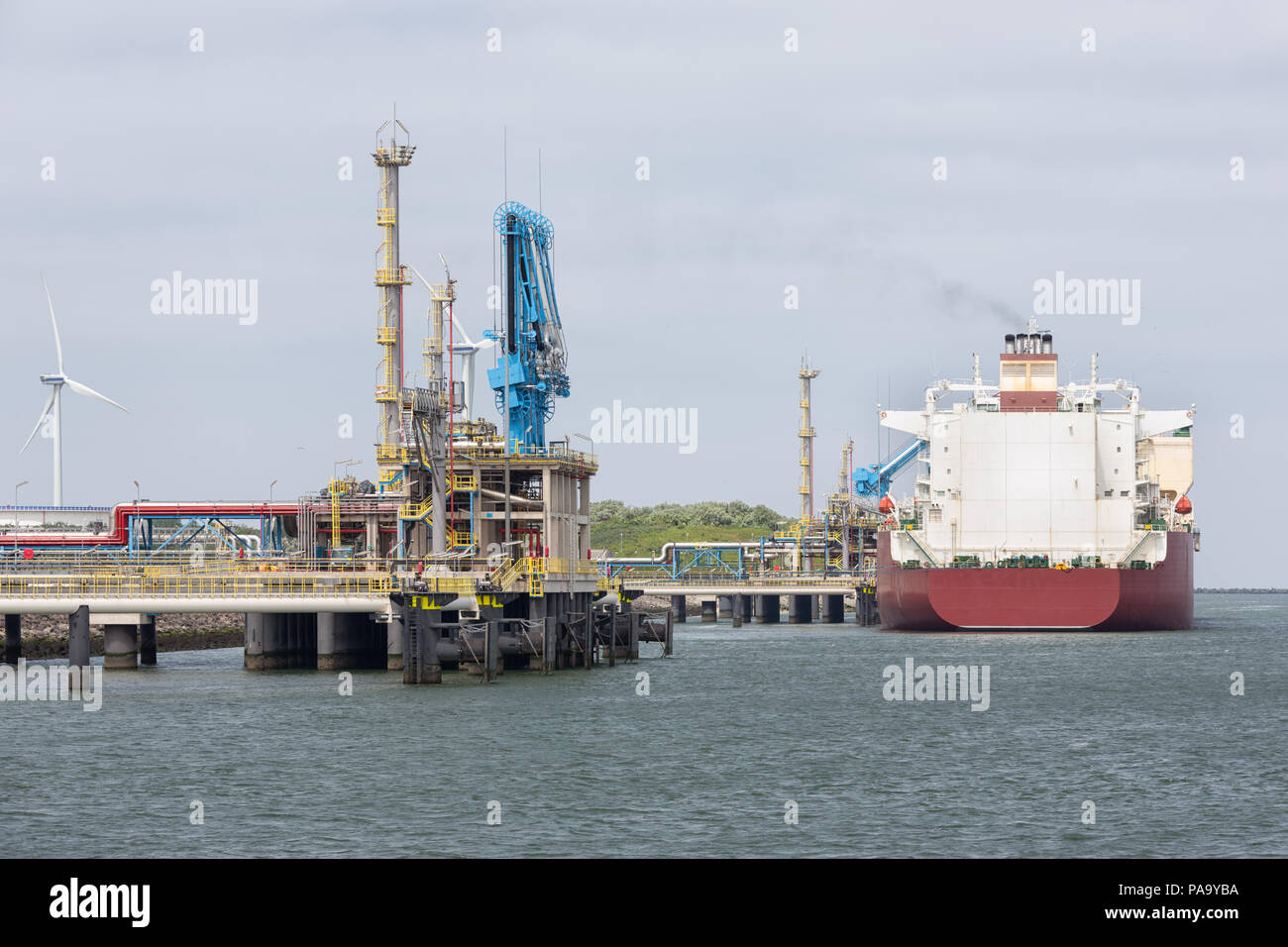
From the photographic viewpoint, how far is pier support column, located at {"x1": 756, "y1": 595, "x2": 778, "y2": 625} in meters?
169

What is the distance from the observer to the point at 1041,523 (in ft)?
328

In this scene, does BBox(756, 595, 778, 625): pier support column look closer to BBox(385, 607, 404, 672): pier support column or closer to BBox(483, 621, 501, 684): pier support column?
BBox(385, 607, 404, 672): pier support column

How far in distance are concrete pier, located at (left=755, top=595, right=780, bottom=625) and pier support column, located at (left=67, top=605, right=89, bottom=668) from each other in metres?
109

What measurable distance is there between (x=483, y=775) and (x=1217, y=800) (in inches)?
667

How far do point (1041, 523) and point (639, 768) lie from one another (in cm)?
6290

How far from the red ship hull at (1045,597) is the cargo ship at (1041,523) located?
Answer: 0.08m

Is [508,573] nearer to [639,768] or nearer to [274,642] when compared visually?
[274,642]

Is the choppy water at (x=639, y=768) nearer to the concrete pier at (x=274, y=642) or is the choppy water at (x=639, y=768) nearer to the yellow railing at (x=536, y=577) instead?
the concrete pier at (x=274, y=642)

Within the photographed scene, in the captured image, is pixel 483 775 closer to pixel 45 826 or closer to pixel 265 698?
pixel 45 826

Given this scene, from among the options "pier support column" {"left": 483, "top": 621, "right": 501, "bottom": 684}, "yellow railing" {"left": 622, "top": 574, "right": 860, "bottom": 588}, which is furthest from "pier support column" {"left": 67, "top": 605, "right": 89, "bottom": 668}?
"yellow railing" {"left": 622, "top": 574, "right": 860, "bottom": 588}

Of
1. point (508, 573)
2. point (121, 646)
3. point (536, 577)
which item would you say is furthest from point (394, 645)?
point (121, 646)
